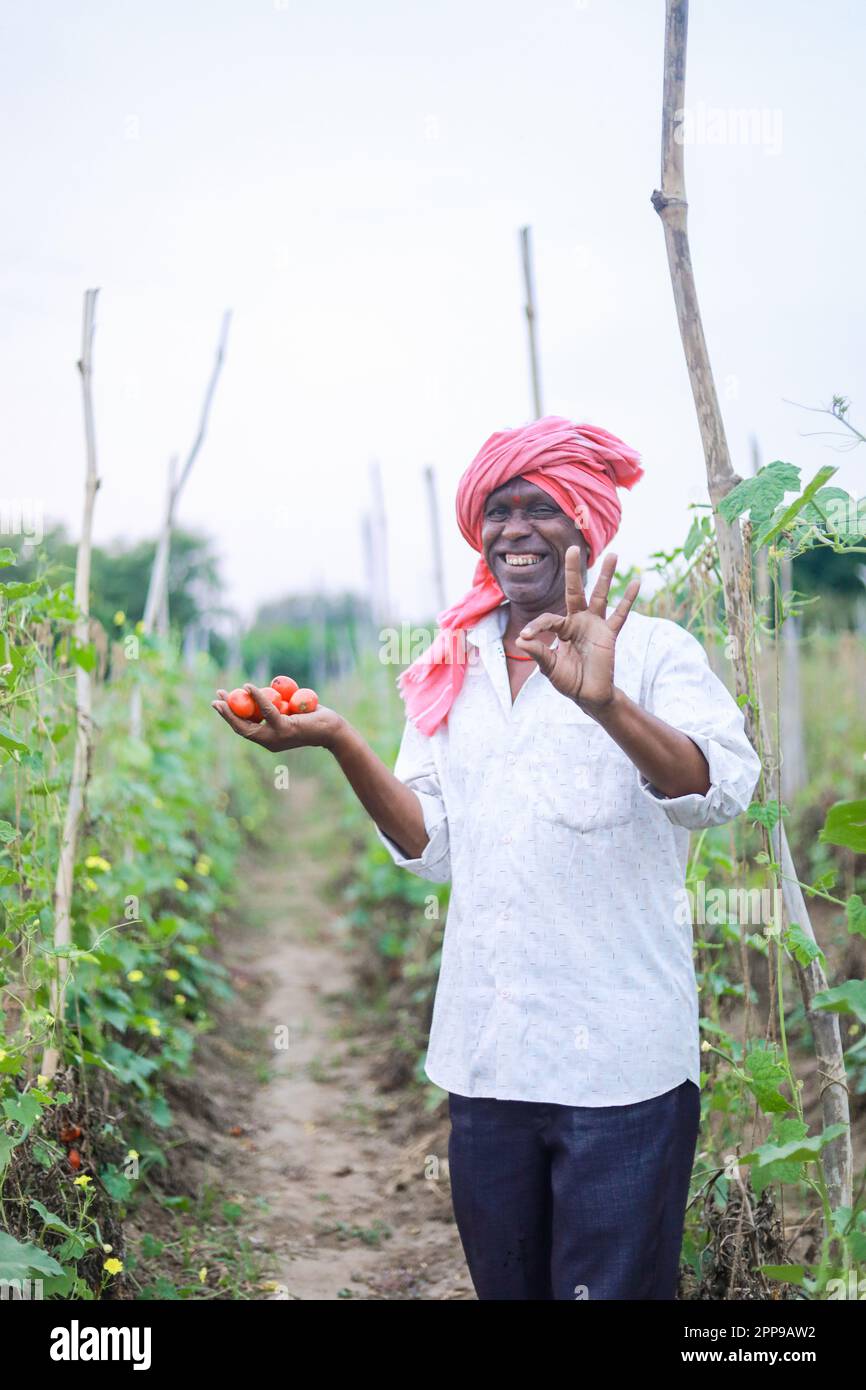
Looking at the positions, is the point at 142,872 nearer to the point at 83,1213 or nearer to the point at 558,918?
the point at 83,1213

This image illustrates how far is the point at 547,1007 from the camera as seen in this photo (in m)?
1.83

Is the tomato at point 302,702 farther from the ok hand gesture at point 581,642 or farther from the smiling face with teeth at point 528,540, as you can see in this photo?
the ok hand gesture at point 581,642

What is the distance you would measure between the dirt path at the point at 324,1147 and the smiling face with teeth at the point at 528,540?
1.86 metres

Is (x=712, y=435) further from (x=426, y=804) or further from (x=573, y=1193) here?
(x=573, y=1193)

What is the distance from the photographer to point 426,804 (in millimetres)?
2051

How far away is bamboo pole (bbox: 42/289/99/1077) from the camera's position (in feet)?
8.21

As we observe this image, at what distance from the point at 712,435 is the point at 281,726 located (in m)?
0.90

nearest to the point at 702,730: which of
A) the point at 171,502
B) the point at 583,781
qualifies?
the point at 583,781

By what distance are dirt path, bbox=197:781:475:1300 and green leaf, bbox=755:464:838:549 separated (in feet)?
6.54

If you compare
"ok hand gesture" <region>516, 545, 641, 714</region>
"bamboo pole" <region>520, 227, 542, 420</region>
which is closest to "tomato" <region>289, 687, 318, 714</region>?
"ok hand gesture" <region>516, 545, 641, 714</region>

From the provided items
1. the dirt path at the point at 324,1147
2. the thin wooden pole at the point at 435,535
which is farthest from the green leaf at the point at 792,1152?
the thin wooden pole at the point at 435,535

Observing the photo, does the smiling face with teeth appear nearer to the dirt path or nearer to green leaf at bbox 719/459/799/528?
green leaf at bbox 719/459/799/528

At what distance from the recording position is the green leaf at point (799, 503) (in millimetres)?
1753
